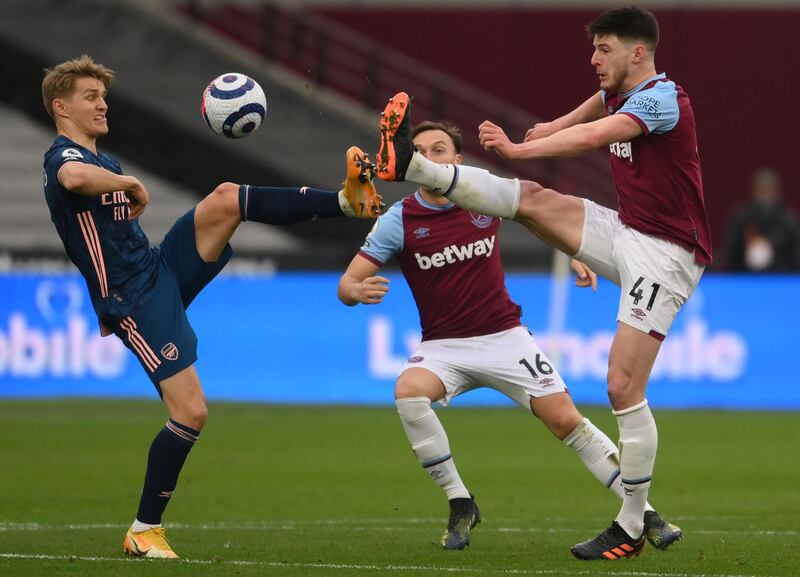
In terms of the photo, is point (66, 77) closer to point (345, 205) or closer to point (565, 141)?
point (345, 205)

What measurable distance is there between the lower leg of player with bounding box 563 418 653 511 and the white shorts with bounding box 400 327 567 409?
10.6 inches

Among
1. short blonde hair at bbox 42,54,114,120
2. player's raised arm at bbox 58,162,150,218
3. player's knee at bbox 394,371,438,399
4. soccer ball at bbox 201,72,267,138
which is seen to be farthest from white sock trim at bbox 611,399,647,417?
short blonde hair at bbox 42,54,114,120

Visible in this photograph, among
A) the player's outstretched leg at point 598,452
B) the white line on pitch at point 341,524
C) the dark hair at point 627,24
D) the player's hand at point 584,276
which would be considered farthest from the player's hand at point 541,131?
the white line on pitch at point 341,524

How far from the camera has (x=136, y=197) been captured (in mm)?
7707

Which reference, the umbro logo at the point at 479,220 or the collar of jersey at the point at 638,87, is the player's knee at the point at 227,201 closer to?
the umbro logo at the point at 479,220

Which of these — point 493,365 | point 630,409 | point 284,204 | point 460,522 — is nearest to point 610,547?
point 630,409

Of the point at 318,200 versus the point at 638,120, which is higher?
the point at 638,120

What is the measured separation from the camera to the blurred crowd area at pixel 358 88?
22375mm

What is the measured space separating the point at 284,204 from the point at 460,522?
191 cm

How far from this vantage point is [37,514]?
32.8 feet

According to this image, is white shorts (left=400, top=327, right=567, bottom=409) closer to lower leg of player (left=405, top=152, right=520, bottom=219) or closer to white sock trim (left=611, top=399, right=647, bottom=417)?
white sock trim (left=611, top=399, right=647, bottom=417)

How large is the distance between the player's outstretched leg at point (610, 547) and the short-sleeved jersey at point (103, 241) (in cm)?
254

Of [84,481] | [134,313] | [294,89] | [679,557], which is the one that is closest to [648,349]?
[679,557]

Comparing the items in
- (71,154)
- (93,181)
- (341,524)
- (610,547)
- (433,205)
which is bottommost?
(341,524)
